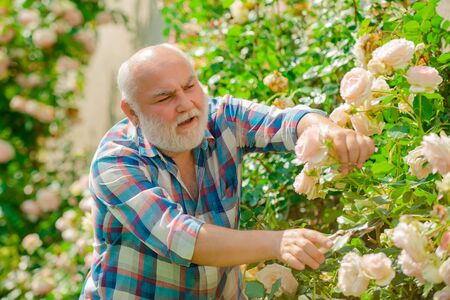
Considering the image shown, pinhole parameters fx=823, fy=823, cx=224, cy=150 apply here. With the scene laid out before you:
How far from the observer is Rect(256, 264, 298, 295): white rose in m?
1.71

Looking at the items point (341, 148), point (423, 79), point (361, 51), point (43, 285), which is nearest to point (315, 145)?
point (341, 148)

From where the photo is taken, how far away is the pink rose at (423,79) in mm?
1661

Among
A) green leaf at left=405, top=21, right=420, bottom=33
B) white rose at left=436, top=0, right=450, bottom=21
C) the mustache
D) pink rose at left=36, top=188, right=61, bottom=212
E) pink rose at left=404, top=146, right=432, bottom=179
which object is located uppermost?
green leaf at left=405, top=21, right=420, bottom=33

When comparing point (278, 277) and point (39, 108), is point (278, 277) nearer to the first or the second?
point (278, 277)

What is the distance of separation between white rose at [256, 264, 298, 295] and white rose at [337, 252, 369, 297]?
23cm

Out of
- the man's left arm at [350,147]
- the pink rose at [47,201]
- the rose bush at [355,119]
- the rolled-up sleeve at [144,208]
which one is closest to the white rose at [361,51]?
the rose bush at [355,119]

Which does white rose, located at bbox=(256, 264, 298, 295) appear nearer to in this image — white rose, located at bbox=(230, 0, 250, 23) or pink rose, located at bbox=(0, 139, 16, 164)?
white rose, located at bbox=(230, 0, 250, 23)

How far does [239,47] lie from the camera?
291 cm

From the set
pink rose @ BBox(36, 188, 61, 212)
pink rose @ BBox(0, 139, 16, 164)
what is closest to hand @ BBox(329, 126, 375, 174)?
pink rose @ BBox(36, 188, 61, 212)

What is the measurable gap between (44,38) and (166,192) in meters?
3.29

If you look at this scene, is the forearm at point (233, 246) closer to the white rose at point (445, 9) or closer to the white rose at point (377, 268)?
the white rose at point (377, 268)

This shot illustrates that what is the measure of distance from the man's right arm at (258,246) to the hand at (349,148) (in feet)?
0.52

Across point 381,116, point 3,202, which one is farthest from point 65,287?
point 381,116

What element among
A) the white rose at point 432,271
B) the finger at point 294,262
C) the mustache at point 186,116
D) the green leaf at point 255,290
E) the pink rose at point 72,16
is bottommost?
the pink rose at point 72,16
